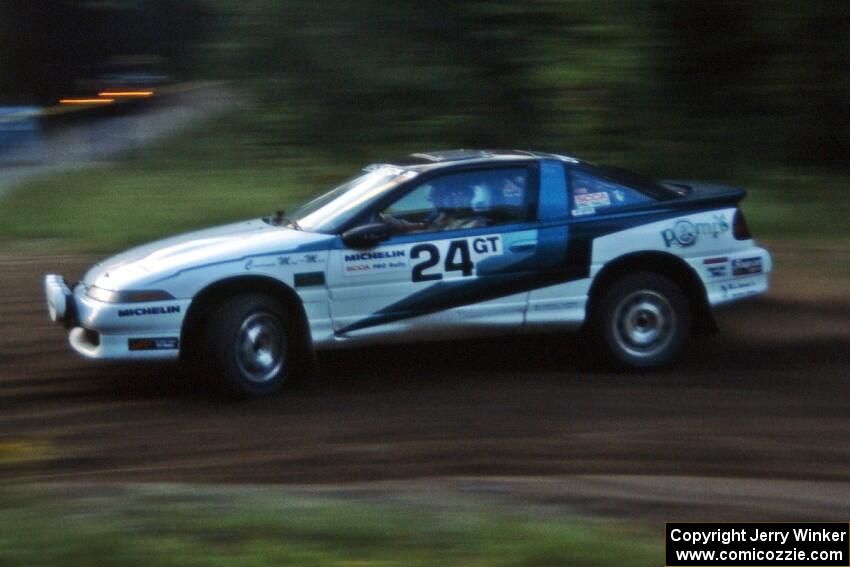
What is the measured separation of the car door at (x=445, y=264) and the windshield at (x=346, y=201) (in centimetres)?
15

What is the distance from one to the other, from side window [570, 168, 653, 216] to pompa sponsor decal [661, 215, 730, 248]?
0.90ft

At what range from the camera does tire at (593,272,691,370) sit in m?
8.23

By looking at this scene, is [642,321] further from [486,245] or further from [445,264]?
[445,264]

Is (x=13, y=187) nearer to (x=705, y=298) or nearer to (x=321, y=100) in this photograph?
(x=321, y=100)

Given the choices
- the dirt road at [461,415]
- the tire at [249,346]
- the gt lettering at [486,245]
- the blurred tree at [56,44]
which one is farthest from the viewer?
the blurred tree at [56,44]

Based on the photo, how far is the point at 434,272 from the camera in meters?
7.89

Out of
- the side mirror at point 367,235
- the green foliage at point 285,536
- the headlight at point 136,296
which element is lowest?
the green foliage at point 285,536

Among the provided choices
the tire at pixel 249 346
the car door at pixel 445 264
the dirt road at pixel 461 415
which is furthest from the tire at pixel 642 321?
the tire at pixel 249 346

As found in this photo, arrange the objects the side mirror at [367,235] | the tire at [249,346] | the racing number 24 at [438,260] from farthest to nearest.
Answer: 1. the racing number 24 at [438,260]
2. the side mirror at [367,235]
3. the tire at [249,346]

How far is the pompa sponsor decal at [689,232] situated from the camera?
8250mm

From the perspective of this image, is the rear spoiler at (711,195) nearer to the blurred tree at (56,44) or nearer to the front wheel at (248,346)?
the front wheel at (248,346)

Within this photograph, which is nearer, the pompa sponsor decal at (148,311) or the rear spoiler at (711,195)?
the pompa sponsor decal at (148,311)

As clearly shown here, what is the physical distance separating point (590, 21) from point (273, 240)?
6986 mm

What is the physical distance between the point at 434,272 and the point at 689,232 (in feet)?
5.99
